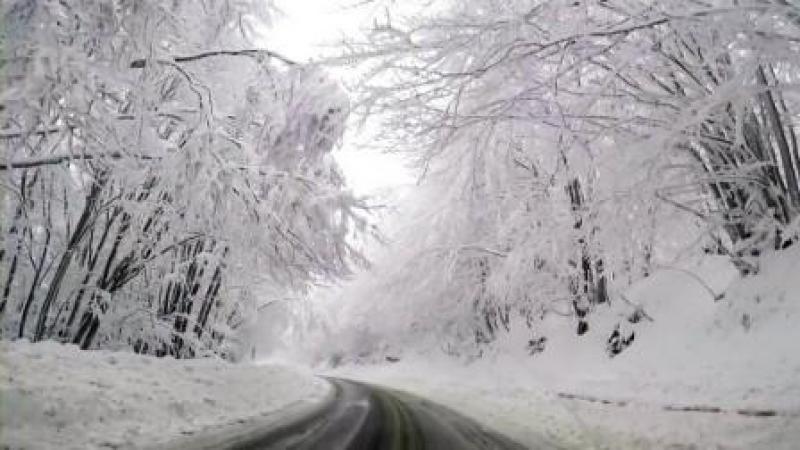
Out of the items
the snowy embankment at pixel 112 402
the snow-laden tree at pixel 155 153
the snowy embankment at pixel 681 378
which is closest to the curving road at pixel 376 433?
the snowy embankment at pixel 112 402

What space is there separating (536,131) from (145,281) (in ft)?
37.0

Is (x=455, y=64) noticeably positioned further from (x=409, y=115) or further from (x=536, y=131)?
(x=536, y=131)

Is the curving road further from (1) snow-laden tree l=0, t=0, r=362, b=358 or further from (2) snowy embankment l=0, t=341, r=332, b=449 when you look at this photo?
(1) snow-laden tree l=0, t=0, r=362, b=358

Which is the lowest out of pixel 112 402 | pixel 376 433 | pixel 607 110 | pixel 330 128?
pixel 376 433

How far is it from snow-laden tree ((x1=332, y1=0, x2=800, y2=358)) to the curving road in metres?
3.38

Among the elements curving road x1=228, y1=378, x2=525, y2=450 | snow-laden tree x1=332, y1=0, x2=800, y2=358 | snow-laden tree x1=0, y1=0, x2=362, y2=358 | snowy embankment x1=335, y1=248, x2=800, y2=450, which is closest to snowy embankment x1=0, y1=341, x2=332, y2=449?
curving road x1=228, y1=378, x2=525, y2=450

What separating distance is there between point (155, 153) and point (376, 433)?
528 cm

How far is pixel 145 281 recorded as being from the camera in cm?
1603

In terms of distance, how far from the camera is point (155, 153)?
813 cm

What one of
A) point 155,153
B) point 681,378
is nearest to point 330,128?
point 155,153

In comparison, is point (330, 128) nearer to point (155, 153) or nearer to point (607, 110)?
point (155, 153)

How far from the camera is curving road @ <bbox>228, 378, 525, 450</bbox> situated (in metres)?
7.70

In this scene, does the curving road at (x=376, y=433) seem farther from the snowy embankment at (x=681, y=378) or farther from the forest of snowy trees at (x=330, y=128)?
the forest of snowy trees at (x=330, y=128)

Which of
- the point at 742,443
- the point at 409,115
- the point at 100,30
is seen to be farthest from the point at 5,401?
the point at 742,443
